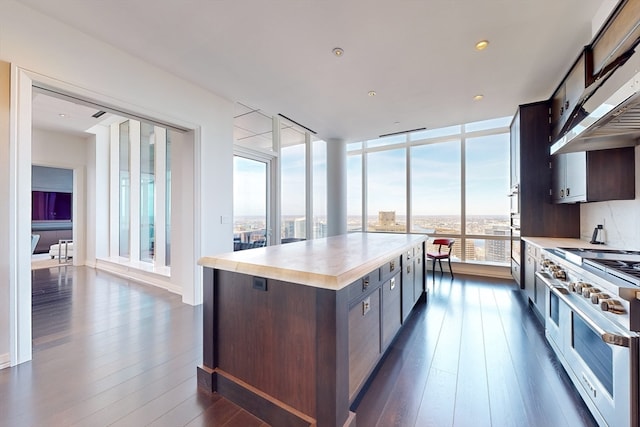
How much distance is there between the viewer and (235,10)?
205cm

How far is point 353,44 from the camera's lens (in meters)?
2.43

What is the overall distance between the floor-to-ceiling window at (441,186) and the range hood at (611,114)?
9.49 feet

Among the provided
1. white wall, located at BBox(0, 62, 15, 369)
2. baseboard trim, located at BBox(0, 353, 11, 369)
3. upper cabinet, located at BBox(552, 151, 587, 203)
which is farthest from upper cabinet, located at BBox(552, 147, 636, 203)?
baseboard trim, located at BBox(0, 353, 11, 369)

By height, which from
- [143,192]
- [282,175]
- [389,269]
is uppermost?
[282,175]

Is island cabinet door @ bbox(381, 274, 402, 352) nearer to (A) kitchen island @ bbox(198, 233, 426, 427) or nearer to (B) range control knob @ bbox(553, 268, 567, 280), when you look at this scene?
(A) kitchen island @ bbox(198, 233, 426, 427)

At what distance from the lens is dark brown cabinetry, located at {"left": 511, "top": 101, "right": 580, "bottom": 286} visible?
124 inches

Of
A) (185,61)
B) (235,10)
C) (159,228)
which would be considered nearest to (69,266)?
(159,228)

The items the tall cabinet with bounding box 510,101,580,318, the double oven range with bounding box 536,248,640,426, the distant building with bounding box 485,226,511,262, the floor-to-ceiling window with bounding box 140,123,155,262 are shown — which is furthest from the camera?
the floor-to-ceiling window with bounding box 140,123,155,262

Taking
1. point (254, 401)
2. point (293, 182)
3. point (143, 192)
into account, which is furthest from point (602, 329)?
point (143, 192)

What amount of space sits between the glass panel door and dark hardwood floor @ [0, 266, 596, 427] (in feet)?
5.55

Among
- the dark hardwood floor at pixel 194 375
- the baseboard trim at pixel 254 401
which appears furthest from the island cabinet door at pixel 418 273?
the baseboard trim at pixel 254 401

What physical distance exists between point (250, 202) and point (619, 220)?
4.67 meters

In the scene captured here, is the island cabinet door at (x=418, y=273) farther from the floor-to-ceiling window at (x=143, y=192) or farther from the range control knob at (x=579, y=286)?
the floor-to-ceiling window at (x=143, y=192)

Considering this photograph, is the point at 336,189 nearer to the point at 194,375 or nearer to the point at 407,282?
the point at 407,282
